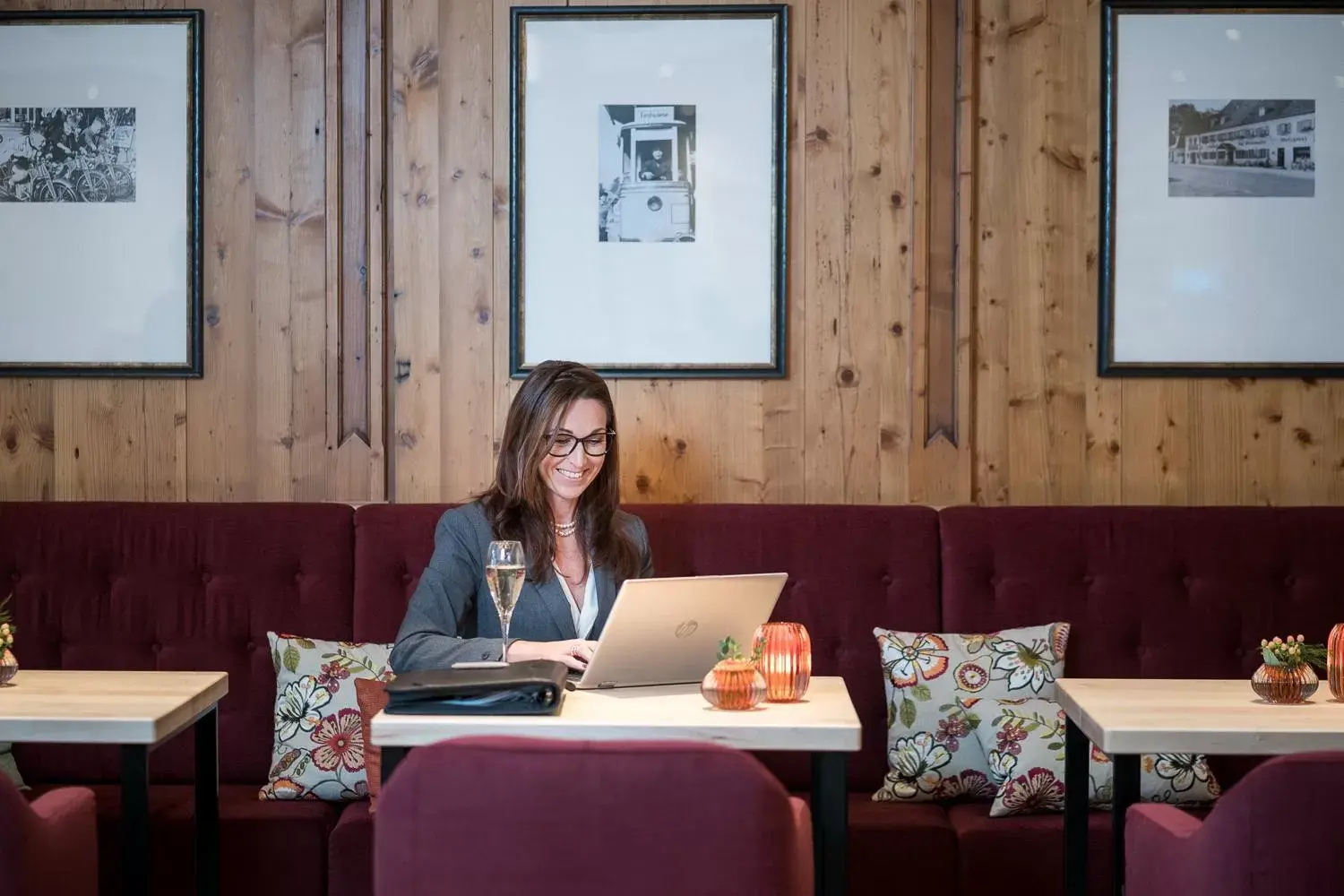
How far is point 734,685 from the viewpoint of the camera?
6.59ft

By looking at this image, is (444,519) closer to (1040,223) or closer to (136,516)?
(136,516)

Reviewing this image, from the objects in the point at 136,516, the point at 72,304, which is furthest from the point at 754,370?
the point at 72,304

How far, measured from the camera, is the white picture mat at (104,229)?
344cm

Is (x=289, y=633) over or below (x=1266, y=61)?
below

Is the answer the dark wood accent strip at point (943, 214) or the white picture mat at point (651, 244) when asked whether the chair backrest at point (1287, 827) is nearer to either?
the dark wood accent strip at point (943, 214)

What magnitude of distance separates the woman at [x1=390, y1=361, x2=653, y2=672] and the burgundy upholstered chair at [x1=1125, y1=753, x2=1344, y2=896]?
3.94ft

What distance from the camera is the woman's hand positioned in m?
2.27

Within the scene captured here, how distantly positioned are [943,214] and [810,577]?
3.21 ft

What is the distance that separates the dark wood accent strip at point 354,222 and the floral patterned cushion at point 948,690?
4.67 feet

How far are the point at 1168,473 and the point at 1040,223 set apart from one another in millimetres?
697

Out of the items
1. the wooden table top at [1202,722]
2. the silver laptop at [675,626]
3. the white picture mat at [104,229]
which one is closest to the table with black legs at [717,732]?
the silver laptop at [675,626]

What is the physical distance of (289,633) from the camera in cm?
310

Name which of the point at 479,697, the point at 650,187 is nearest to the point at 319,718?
the point at 479,697

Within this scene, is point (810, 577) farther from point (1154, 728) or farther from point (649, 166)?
point (1154, 728)
